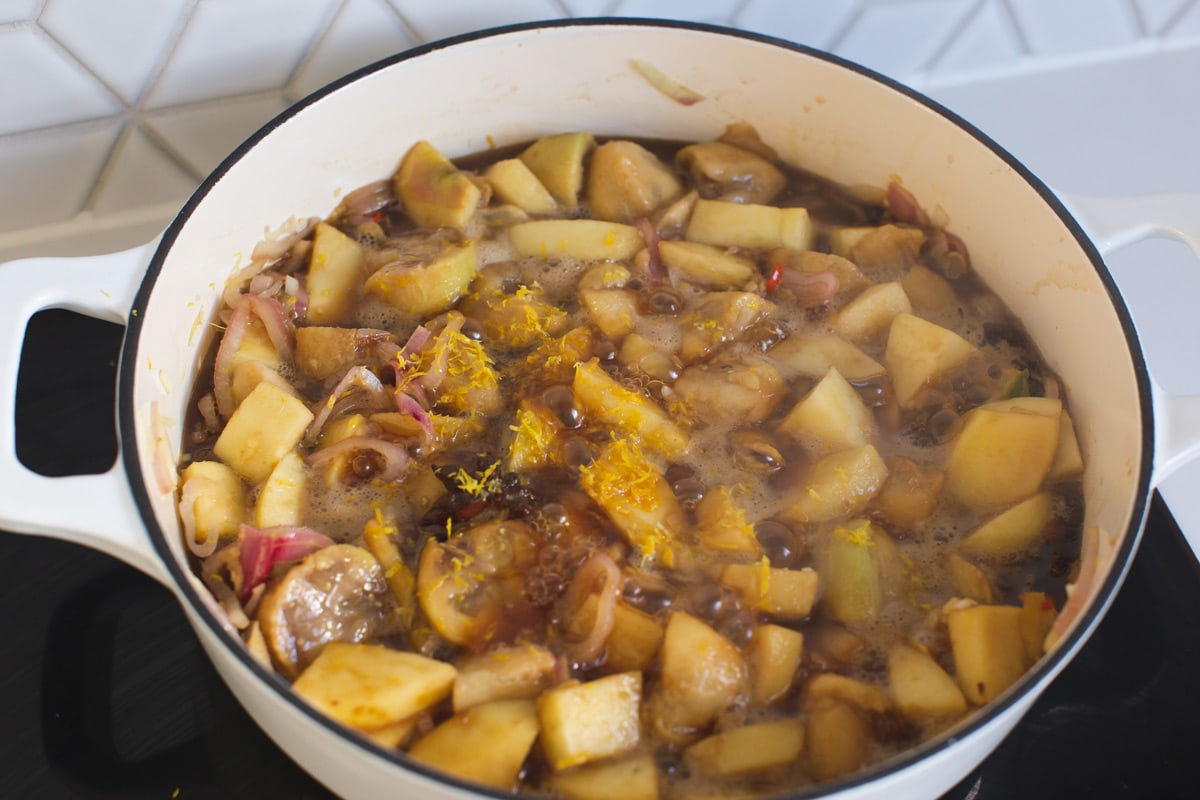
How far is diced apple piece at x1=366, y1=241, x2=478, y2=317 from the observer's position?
1.64 metres

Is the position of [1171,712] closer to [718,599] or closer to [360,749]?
[718,599]

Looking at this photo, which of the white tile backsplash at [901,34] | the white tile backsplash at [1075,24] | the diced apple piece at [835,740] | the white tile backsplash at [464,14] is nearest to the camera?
the diced apple piece at [835,740]

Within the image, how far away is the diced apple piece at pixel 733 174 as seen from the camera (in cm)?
186

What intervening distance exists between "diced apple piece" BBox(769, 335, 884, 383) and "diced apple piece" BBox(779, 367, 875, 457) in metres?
0.07

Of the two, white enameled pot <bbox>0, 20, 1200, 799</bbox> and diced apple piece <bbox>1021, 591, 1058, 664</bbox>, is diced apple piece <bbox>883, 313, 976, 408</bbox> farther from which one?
diced apple piece <bbox>1021, 591, 1058, 664</bbox>

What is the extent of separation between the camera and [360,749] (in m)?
0.98

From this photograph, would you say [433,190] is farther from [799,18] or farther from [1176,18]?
[1176,18]

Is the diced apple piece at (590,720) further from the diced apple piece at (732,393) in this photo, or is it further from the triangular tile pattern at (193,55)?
the triangular tile pattern at (193,55)

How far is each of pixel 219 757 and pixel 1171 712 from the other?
4.22ft

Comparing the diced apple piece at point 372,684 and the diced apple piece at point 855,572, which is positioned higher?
the diced apple piece at point 372,684

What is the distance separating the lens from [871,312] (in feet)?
5.47

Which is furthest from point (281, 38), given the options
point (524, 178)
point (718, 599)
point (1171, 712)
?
Result: point (1171, 712)

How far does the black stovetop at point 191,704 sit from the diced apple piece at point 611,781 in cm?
35

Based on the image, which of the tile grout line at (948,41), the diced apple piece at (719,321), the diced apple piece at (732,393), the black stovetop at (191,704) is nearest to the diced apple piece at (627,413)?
the diced apple piece at (732,393)
